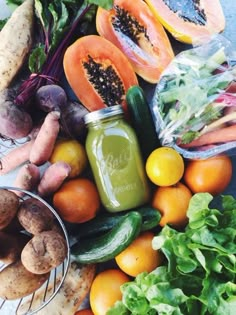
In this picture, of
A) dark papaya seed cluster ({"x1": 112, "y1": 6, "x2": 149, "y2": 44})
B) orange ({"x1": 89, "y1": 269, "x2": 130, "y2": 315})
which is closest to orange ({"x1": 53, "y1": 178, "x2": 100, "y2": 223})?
orange ({"x1": 89, "y1": 269, "x2": 130, "y2": 315})

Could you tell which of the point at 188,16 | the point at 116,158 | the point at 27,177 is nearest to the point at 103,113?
the point at 116,158

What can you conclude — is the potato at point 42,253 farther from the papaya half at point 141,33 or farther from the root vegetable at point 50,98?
the papaya half at point 141,33

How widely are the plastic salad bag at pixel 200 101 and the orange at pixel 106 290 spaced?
0.29 metres

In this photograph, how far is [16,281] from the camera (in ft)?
3.43

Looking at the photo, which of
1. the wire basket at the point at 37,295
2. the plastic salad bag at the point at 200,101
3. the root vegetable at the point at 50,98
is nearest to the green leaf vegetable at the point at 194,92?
the plastic salad bag at the point at 200,101

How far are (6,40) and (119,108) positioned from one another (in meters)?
Answer: 0.30

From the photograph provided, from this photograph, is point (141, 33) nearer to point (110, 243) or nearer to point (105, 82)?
point (105, 82)

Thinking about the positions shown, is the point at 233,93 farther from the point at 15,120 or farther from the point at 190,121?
the point at 15,120

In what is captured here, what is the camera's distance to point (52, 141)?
1.10 meters

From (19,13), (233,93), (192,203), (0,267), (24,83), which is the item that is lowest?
(0,267)

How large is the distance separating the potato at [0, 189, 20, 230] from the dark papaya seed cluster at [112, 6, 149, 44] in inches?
17.4

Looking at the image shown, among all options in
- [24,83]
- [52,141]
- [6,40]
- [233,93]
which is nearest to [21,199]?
[52,141]

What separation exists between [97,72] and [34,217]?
343mm

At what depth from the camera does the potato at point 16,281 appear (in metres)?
1.04
